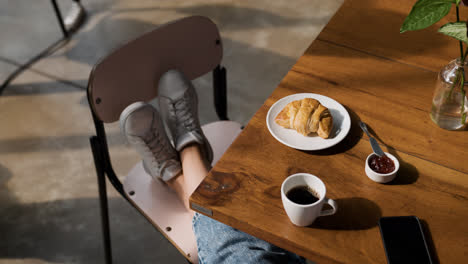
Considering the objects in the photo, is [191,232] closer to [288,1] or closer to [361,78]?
[361,78]

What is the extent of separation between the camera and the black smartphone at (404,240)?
37.9 inches

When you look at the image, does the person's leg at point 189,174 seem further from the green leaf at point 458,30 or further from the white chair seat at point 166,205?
the green leaf at point 458,30

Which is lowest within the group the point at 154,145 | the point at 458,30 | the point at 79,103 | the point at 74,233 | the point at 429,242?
the point at 74,233

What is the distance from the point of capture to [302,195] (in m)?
1.03

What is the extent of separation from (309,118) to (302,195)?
212 mm

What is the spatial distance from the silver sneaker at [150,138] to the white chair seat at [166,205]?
0.04 meters

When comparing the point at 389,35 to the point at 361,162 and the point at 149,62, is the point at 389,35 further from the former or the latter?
the point at 149,62

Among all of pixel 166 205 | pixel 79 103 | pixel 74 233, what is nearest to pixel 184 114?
pixel 166 205

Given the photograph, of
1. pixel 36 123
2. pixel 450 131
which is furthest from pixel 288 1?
pixel 450 131

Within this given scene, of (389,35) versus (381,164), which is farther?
(389,35)

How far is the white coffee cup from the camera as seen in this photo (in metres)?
0.97

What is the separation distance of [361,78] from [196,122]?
1.84 ft

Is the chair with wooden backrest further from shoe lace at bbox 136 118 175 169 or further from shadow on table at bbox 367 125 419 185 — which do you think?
shadow on table at bbox 367 125 419 185

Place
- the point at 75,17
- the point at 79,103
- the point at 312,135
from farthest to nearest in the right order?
the point at 75,17, the point at 79,103, the point at 312,135
